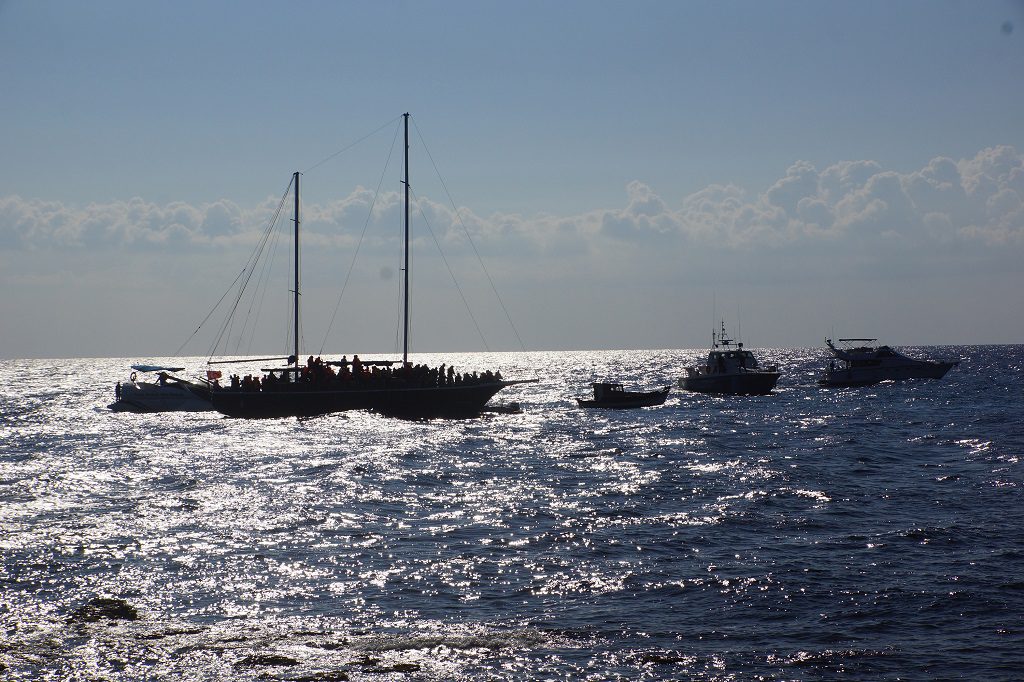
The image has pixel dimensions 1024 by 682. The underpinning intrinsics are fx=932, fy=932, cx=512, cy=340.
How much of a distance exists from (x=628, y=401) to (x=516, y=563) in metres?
58.4

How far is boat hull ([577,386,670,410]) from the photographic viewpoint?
3108 inches

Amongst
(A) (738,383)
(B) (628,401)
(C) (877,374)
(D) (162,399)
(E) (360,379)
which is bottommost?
(D) (162,399)

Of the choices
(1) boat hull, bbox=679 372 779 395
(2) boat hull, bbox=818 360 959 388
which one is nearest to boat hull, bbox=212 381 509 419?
(1) boat hull, bbox=679 372 779 395

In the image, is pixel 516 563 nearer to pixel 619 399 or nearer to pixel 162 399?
pixel 619 399

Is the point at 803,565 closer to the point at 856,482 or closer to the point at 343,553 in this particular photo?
the point at 343,553

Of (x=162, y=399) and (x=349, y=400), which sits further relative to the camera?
(x=162, y=399)

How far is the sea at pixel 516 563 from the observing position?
50.6 ft

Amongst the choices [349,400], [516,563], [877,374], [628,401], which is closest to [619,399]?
[628,401]

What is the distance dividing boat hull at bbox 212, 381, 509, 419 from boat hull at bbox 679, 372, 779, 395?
34553 millimetres

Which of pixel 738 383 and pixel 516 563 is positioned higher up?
pixel 738 383

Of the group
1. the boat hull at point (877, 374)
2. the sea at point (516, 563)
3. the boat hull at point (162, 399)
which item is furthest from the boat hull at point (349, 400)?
the boat hull at point (877, 374)

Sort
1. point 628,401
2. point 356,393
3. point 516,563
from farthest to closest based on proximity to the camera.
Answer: point 628,401
point 356,393
point 516,563

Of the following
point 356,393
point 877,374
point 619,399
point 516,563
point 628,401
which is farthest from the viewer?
point 877,374

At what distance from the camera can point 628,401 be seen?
260 ft
